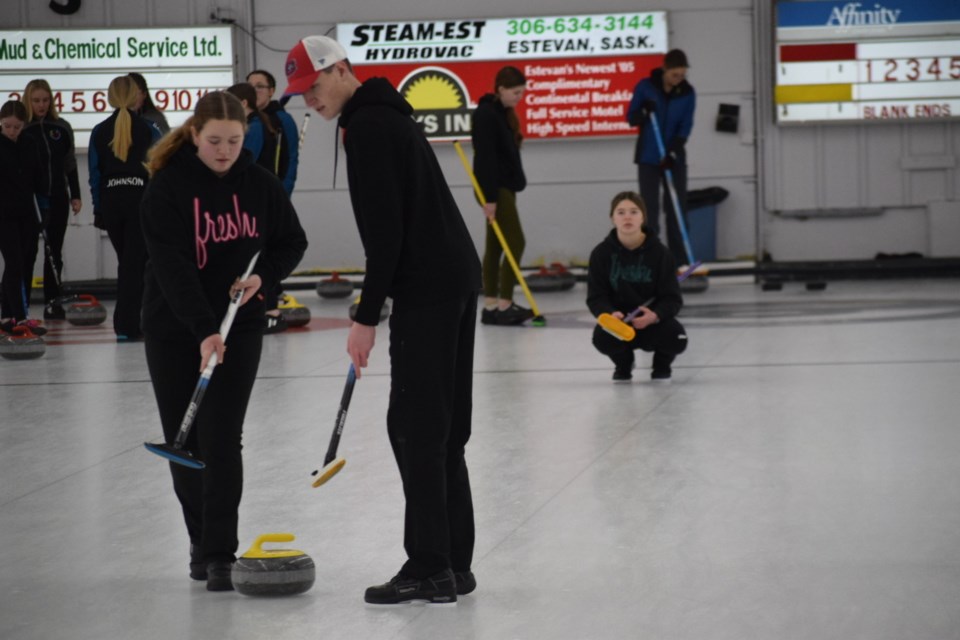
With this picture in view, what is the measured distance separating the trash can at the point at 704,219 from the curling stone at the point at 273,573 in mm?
10573

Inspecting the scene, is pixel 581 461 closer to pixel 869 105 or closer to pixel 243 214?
pixel 243 214

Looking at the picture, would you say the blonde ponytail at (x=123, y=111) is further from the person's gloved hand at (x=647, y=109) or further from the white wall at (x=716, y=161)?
the white wall at (x=716, y=161)

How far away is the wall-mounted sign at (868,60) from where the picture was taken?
1350 cm

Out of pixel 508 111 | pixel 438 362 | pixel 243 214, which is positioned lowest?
pixel 438 362

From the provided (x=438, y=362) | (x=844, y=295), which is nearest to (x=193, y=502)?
(x=438, y=362)

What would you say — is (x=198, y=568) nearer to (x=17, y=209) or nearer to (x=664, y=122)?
(x=17, y=209)

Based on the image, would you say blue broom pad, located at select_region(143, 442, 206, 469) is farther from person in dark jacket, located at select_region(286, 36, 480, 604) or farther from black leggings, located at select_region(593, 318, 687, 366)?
black leggings, located at select_region(593, 318, 687, 366)

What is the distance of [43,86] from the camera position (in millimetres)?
10609

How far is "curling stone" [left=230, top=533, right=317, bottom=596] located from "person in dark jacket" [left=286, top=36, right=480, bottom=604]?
0.18 metres

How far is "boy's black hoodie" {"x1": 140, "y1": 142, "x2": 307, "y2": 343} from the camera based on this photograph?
3.74m

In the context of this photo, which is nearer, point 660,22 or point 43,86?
point 43,86

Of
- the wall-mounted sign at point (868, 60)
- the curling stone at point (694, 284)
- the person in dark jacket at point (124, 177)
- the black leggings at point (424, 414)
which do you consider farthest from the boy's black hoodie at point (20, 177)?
the wall-mounted sign at point (868, 60)

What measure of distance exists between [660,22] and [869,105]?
2.11 m

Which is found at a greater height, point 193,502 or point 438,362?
point 438,362
